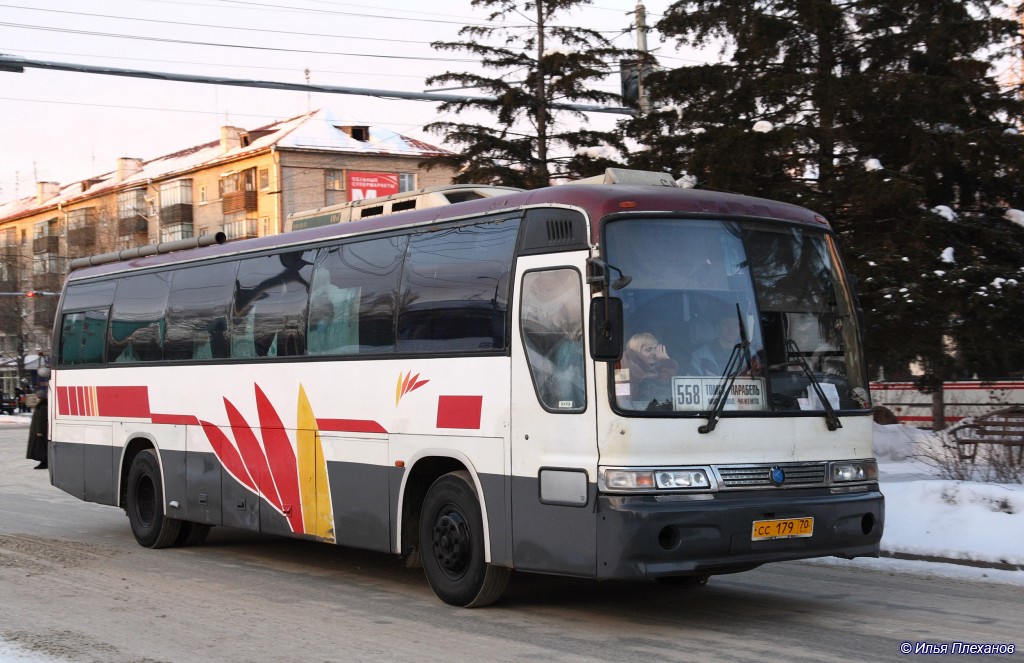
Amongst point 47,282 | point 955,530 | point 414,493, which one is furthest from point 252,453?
point 47,282

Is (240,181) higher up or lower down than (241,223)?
higher up

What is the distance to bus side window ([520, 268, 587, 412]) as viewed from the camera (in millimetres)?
8938

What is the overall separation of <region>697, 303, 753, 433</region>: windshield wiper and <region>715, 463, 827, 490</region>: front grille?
31 cm

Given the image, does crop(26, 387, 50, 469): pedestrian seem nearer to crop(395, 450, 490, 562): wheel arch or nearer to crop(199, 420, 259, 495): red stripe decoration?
crop(199, 420, 259, 495): red stripe decoration

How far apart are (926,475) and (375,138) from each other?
6339 cm

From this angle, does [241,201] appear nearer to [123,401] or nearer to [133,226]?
[133,226]

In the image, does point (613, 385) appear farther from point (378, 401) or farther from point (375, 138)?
point (375, 138)

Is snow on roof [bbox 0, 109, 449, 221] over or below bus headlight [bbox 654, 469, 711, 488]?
over

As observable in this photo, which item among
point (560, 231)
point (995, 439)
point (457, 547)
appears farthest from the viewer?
point (995, 439)

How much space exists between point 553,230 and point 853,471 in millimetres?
2790

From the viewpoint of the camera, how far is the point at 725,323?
29.6ft

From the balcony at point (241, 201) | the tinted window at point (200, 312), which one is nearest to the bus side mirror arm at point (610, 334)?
the tinted window at point (200, 312)

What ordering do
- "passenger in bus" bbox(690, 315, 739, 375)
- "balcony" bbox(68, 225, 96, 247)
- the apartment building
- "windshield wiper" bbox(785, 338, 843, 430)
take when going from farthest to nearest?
"balcony" bbox(68, 225, 96, 247)
the apartment building
"windshield wiper" bbox(785, 338, 843, 430)
"passenger in bus" bbox(690, 315, 739, 375)

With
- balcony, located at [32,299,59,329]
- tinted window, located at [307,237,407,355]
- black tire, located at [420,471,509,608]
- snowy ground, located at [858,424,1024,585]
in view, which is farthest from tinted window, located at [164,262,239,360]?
balcony, located at [32,299,59,329]
